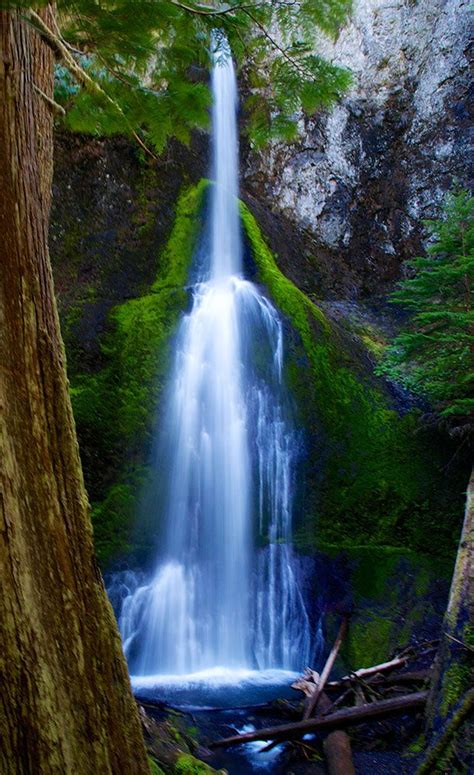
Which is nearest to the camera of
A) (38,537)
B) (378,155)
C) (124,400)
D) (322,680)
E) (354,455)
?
(38,537)

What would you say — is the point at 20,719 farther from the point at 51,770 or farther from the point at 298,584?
the point at 298,584

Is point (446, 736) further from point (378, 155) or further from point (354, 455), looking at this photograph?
point (378, 155)

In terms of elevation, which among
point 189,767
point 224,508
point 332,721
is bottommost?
point 332,721

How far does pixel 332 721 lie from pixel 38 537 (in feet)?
13.3

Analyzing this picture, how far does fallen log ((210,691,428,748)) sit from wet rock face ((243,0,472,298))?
1018cm

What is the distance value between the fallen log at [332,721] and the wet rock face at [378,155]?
33.4ft

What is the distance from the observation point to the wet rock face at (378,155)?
13703mm

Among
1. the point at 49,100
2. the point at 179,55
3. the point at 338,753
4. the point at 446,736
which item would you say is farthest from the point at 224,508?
the point at 49,100

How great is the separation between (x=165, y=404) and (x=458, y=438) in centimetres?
457

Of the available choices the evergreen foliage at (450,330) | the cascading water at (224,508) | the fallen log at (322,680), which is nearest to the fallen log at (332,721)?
the fallen log at (322,680)

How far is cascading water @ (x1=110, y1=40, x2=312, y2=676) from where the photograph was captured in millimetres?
6699

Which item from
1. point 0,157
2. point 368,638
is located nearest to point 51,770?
point 0,157

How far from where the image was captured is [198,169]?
1277 cm

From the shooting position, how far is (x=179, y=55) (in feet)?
9.32
